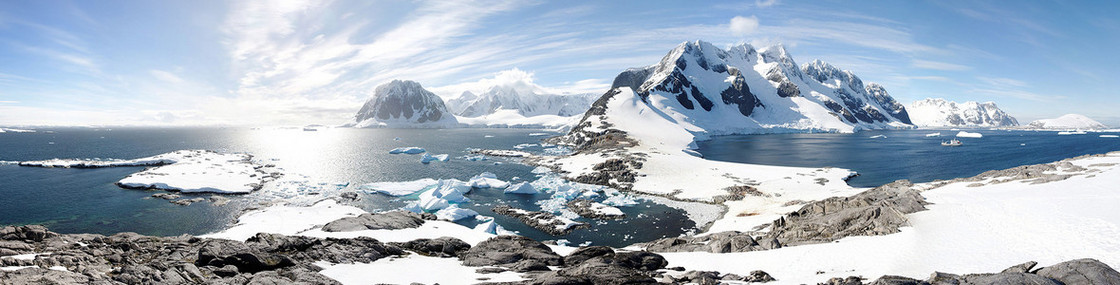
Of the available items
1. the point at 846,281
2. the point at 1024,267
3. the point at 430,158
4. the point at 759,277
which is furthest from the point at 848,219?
the point at 430,158

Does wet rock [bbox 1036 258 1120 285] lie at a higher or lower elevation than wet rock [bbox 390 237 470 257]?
higher

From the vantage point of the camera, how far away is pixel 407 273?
20094 millimetres

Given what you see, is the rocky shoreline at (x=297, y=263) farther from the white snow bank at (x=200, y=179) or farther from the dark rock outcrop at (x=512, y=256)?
the white snow bank at (x=200, y=179)

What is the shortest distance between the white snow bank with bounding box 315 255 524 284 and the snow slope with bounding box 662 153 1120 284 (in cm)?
1134

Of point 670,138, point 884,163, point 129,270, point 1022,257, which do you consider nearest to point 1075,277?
point 1022,257

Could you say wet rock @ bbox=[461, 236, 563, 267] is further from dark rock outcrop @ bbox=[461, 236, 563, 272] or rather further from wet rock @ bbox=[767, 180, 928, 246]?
wet rock @ bbox=[767, 180, 928, 246]

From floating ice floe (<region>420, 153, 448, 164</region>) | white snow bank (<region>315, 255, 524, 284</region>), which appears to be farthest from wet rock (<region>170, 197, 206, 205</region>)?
floating ice floe (<region>420, 153, 448, 164</region>)

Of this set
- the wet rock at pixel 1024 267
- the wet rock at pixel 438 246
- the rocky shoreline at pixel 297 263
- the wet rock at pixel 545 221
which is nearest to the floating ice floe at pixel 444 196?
the wet rock at pixel 545 221

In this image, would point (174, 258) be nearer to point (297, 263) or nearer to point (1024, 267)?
point (297, 263)

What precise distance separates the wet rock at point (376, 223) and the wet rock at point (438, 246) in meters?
4.99

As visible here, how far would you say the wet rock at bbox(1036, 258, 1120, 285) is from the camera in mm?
15656

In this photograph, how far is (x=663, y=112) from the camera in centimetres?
19275

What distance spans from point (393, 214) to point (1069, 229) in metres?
42.9

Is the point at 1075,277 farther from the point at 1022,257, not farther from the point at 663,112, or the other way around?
the point at 663,112
